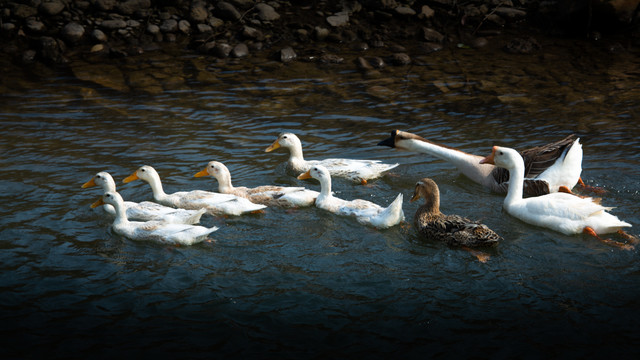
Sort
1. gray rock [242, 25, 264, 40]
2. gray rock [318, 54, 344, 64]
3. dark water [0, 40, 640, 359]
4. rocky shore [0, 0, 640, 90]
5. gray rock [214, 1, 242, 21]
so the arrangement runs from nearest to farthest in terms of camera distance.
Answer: dark water [0, 40, 640, 359], gray rock [318, 54, 344, 64], rocky shore [0, 0, 640, 90], gray rock [242, 25, 264, 40], gray rock [214, 1, 242, 21]

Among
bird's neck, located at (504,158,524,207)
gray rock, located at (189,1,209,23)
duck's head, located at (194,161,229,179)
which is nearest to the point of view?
bird's neck, located at (504,158,524,207)

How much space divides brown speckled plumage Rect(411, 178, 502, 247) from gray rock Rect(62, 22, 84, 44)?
38.8 feet

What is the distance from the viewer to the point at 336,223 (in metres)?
7.95

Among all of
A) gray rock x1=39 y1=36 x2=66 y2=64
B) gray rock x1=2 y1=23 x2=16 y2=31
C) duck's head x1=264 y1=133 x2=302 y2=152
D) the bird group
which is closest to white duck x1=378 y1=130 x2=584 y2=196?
the bird group

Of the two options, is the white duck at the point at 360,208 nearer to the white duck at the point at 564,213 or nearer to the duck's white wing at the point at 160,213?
the white duck at the point at 564,213

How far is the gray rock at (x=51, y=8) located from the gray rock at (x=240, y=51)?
492 cm

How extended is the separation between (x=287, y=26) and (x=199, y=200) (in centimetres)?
1006

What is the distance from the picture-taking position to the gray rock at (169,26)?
17.0 metres

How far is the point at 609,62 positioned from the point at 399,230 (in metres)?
9.93

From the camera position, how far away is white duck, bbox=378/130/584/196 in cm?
866

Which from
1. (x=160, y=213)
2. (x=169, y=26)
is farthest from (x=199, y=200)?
(x=169, y=26)

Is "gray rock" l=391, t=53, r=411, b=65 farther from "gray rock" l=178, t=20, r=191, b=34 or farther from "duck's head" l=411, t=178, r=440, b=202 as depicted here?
"duck's head" l=411, t=178, r=440, b=202

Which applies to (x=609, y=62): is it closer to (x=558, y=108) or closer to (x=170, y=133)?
(x=558, y=108)

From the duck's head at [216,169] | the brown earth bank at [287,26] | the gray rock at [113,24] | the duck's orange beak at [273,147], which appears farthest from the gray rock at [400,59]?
the duck's head at [216,169]
